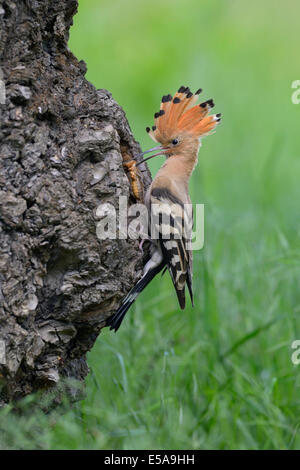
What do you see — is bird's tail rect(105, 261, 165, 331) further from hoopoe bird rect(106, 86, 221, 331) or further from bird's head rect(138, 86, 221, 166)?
bird's head rect(138, 86, 221, 166)

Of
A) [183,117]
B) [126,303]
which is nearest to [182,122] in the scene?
[183,117]

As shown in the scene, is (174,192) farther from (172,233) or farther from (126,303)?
(126,303)

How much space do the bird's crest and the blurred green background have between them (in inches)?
28.3

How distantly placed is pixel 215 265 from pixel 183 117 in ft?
3.81

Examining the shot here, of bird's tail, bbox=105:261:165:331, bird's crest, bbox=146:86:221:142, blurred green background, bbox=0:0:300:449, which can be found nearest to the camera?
blurred green background, bbox=0:0:300:449

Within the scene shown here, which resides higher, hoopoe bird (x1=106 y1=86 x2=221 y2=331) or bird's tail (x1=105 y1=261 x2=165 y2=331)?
hoopoe bird (x1=106 y1=86 x2=221 y2=331)

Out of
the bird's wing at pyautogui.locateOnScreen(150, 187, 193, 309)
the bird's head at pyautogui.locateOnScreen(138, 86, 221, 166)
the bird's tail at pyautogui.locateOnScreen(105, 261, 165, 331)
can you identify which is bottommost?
the bird's tail at pyautogui.locateOnScreen(105, 261, 165, 331)

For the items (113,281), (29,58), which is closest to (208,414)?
(113,281)

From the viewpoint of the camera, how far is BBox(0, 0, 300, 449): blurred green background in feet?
9.54

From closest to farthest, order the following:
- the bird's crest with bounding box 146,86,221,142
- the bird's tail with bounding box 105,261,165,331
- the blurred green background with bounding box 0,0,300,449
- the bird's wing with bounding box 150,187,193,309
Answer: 1. the blurred green background with bounding box 0,0,300,449
2. the bird's tail with bounding box 105,261,165,331
3. the bird's wing with bounding box 150,187,193,309
4. the bird's crest with bounding box 146,86,221,142

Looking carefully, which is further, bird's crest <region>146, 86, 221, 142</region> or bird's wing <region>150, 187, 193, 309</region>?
bird's crest <region>146, 86, 221, 142</region>

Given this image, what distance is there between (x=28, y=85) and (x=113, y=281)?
74 cm

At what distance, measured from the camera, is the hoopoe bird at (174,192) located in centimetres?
321

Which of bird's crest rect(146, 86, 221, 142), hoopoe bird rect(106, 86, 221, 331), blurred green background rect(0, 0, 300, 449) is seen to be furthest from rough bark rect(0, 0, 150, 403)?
bird's crest rect(146, 86, 221, 142)
